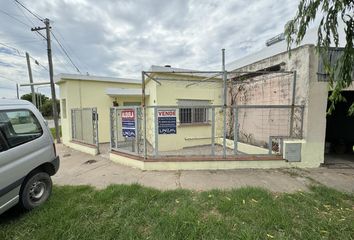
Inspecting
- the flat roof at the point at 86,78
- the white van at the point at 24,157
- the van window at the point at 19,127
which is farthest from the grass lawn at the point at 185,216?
the flat roof at the point at 86,78

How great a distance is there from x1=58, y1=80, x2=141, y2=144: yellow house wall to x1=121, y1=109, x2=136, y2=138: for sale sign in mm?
4879

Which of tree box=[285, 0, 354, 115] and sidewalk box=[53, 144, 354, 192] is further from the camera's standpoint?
sidewalk box=[53, 144, 354, 192]

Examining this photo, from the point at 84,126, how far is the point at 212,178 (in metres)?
6.49

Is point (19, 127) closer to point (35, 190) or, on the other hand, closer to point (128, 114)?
point (35, 190)

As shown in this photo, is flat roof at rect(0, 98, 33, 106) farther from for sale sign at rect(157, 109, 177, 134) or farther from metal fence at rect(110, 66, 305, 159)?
for sale sign at rect(157, 109, 177, 134)

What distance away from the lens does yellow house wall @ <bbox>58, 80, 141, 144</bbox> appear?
9.50 m

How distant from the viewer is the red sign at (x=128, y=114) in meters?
5.73

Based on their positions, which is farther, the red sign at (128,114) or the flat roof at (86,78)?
the flat roof at (86,78)

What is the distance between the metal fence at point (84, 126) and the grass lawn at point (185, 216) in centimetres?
393

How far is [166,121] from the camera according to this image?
5461mm

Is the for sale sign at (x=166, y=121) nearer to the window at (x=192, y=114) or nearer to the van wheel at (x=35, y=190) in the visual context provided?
the van wheel at (x=35, y=190)

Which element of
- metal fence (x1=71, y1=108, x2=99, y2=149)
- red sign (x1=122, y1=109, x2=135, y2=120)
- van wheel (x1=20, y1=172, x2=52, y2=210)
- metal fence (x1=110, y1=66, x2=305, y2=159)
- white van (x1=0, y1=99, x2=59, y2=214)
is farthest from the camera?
metal fence (x1=71, y1=108, x2=99, y2=149)

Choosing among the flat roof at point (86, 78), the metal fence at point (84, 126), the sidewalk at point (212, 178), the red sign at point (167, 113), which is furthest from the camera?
the flat roof at point (86, 78)

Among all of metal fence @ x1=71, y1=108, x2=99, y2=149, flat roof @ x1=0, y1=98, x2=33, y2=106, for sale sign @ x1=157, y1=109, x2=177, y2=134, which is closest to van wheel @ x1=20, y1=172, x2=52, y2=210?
flat roof @ x1=0, y1=98, x2=33, y2=106
